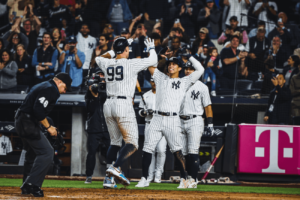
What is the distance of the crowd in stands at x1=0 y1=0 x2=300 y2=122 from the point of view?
10211 millimetres

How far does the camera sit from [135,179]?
28.5 feet

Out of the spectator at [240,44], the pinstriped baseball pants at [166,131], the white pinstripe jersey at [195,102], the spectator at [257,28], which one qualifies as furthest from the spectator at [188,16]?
the pinstriped baseball pants at [166,131]

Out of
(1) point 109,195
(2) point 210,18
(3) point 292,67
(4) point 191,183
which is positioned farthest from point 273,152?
(2) point 210,18

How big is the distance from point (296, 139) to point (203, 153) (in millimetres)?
1959

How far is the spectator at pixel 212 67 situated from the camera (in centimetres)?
990

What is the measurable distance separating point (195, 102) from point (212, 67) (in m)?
3.46

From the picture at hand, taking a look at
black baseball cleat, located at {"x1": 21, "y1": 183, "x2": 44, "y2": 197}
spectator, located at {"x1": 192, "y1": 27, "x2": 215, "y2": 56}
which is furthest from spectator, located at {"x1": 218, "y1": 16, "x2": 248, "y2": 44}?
black baseball cleat, located at {"x1": 21, "y1": 183, "x2": 44, "y2": 197}

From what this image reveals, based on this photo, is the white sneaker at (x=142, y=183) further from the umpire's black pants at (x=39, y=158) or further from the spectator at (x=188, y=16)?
the spectator at (x=188, y=16)

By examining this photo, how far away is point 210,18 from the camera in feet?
39.0

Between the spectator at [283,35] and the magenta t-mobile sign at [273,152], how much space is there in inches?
127

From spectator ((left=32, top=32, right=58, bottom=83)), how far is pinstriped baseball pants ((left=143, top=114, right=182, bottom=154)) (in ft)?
16.9

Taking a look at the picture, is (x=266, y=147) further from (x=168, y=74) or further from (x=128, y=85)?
(x=128, y=85)

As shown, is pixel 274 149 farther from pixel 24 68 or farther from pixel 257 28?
pixel 24 68

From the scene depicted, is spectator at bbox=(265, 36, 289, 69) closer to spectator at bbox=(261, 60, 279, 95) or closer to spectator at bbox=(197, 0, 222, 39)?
spectator at bbox=(261, 60, 279, 95)
